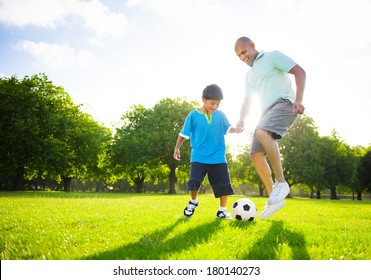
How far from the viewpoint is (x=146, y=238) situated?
12.5ft

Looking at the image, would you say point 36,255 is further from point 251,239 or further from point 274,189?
point 274,189

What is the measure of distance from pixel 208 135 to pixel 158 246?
353 cm

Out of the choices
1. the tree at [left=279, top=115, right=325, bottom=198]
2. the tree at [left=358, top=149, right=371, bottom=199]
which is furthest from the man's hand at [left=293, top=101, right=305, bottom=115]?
the tree at [left=358, top=149, right=371, bottom=199]

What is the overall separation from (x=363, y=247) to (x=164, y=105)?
126 ft

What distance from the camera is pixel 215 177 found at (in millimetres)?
6398

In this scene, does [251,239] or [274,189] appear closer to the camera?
[251,239]

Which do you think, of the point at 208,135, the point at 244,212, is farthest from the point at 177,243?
the point at 208,135

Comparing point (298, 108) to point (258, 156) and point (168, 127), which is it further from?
point (168, 127)

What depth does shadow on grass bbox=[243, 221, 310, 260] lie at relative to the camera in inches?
121

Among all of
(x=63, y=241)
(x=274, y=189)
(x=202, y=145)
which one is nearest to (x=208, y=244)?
(x=63, y=241)

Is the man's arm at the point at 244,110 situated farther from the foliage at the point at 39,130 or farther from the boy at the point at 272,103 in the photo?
the foliage at the point at 39,130

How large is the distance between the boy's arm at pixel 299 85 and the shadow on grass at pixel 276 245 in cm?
210
